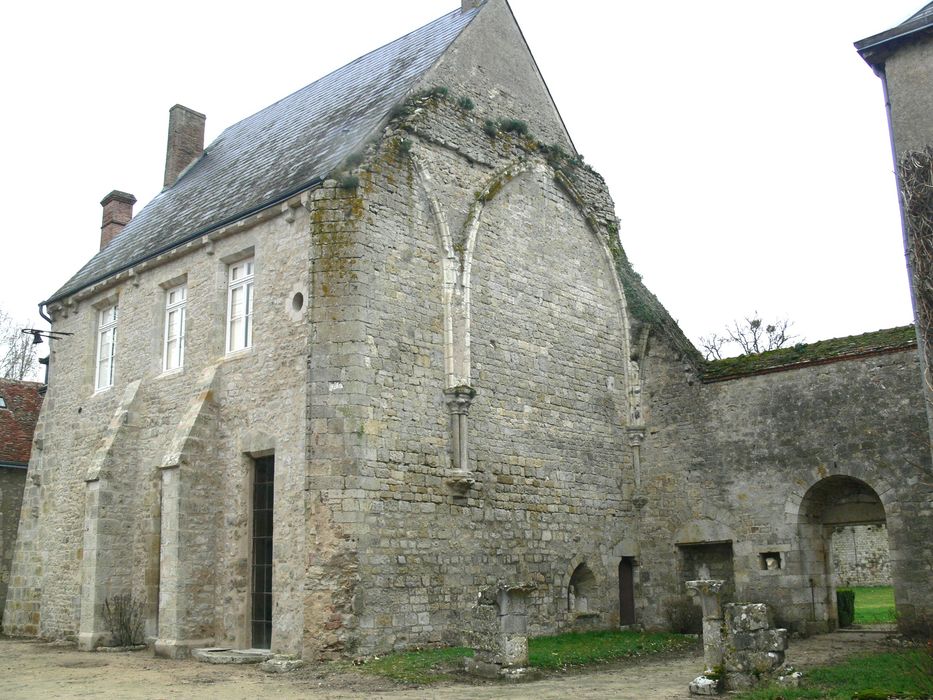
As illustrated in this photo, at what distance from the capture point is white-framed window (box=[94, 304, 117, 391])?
17972 mm

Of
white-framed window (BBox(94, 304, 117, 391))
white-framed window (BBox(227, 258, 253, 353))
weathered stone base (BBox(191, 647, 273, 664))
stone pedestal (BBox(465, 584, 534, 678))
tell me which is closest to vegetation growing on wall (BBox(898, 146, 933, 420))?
stone pedestal (BBox(465, 584, 534, 678))

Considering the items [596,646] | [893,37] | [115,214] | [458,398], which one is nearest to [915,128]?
[893,37]

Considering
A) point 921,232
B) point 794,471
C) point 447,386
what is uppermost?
point 921,232

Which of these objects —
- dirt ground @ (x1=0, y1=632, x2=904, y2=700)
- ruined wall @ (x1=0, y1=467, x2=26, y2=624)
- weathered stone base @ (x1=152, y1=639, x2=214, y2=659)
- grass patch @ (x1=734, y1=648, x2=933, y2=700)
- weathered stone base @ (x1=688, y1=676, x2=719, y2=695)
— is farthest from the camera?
ruined wall @ (x1=0, y1=467, x2=26, y2=624)

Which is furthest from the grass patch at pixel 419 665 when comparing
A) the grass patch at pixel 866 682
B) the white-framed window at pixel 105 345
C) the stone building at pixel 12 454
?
the stone building at pixel 12 454

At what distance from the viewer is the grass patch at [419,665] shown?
10.7 m

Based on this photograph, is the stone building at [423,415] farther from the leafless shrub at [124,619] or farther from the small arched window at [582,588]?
the leafless shrub at [124,619]

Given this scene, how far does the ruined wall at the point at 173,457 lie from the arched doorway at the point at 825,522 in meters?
8.13

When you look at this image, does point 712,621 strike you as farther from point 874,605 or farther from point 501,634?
point 874,605

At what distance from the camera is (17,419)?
22.8m

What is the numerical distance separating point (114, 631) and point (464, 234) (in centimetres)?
859

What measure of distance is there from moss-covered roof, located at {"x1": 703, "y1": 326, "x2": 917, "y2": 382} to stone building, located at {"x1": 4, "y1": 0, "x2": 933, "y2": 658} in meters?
0.06

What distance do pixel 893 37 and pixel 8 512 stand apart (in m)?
19.7

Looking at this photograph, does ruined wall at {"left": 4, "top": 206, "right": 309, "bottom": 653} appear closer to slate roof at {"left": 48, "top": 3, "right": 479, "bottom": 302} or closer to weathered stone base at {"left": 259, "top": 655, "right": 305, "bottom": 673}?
weathered stone base at {"left": 259, "top": 655, "right": 305, "bottom": 673}
